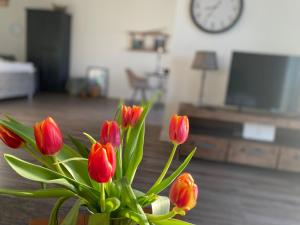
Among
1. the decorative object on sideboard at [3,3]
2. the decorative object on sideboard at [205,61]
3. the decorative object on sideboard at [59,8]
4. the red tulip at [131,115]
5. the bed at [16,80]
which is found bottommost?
the bed at [16,80]

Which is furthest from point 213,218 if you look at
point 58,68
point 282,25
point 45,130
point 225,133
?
point 58,68

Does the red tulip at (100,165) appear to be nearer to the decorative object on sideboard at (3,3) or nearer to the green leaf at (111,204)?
the green leaf at (111,204)

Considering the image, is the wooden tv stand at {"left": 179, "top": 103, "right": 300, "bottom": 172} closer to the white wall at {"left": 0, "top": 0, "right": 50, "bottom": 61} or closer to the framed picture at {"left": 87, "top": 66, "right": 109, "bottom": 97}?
the framed picture at {"left": 87, "top": 66, "right": 109, "bottom": 97}

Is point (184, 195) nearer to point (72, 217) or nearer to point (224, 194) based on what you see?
point (72, 217)

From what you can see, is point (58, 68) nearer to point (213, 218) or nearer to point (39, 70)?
point (39, 70)

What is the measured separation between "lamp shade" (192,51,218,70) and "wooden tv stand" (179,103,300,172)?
0.43 m

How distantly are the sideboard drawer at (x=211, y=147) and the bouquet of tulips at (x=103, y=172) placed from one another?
89.0 inches

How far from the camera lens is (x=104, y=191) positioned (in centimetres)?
51

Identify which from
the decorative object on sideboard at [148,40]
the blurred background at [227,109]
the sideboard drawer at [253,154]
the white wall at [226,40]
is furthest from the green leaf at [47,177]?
the decorative object on sideboard at [148,40]

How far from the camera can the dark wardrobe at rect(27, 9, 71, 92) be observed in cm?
590

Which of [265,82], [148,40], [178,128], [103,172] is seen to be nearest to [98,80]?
[148,40]

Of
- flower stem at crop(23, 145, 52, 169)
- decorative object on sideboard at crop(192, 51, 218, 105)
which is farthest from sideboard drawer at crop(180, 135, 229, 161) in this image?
flower stem at crop(23, 145, 52, 169)

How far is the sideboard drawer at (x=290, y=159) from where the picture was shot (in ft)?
8.87

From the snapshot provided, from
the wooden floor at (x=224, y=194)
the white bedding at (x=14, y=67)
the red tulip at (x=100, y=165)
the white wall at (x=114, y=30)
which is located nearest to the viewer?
the red tulip at (x=100, y=165)
